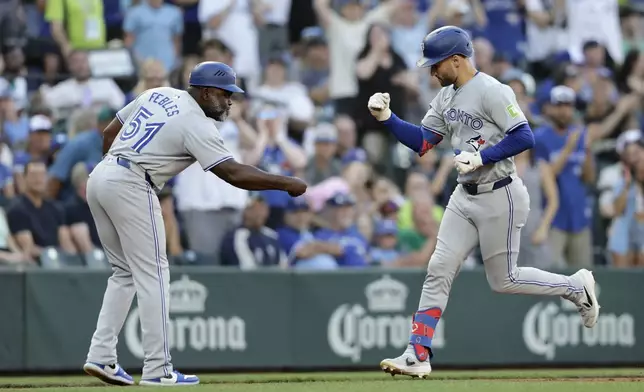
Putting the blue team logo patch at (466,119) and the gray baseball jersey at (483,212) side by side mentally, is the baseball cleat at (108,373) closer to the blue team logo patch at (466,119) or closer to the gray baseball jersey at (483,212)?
the gray baseball jersey at (483,212)

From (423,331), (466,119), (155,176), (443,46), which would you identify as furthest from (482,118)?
(155,176)

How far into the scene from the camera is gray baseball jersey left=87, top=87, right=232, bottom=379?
25.0 feet

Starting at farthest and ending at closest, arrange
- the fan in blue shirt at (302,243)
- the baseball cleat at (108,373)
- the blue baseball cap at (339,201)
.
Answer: the blue baseball cap at (339,201) → the fan in blue shirt at (302,243) → the baseball cleat at (108,373)

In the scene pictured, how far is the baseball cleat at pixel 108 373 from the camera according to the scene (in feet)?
25.6

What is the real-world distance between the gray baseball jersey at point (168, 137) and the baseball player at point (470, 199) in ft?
3.76

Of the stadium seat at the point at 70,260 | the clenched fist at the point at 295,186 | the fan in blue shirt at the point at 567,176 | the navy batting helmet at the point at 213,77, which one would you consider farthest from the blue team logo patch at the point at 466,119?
the stadium seat at the point at 70,260

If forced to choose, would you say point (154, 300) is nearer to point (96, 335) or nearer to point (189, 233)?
point (96, 335)

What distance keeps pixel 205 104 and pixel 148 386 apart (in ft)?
5.95

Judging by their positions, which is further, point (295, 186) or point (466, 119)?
point (466, 119)

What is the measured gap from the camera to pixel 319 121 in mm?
13648

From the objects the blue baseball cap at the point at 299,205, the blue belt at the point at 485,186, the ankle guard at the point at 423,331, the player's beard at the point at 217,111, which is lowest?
the ankle guard at the point at 423,331

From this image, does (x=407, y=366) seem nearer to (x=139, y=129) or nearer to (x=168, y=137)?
(x=168, y=137)

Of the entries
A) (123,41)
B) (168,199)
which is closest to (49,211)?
(168,199)

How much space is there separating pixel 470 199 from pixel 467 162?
462 mm
